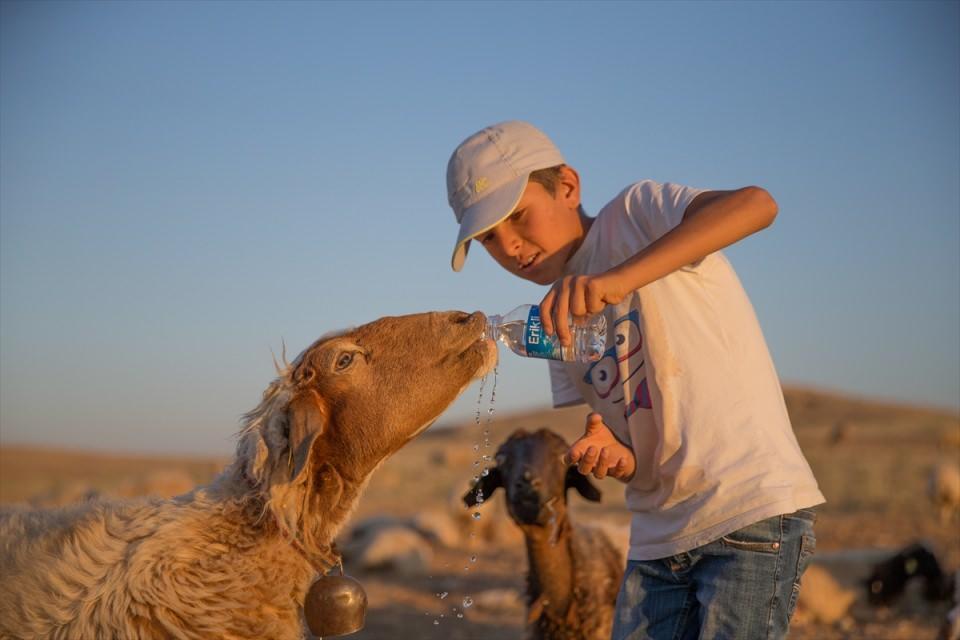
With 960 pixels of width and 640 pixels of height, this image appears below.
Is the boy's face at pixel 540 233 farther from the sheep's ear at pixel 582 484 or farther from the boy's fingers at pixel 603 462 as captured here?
the sheep's ear at pixel 582 484

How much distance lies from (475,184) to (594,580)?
144 inches

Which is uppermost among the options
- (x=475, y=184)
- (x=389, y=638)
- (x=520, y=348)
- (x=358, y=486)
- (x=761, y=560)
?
(x=475, y=184)

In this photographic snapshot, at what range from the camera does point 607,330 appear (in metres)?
3.90

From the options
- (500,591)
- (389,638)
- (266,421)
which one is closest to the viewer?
(266,421)

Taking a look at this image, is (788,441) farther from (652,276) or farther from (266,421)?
(266,421)

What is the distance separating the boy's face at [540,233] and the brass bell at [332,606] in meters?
1.51

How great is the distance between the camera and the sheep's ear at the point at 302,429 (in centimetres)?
322

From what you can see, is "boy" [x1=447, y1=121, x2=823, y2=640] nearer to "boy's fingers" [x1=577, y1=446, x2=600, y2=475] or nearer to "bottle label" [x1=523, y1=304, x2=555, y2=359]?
"boy's fingers" [x1=577, y1=446, x2=600, y2=475]

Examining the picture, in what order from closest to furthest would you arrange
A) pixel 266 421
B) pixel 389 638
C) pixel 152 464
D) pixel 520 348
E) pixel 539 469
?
pixel 266 421
pixel 520 348
pixel 539 469
pixel 389 638
pixel 152 464

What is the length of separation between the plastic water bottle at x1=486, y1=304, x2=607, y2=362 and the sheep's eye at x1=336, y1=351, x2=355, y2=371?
0.58 m

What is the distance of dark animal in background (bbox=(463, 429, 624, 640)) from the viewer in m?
6.20

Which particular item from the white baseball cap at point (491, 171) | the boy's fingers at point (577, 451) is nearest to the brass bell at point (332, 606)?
the boy's fingers at point (577, 451)

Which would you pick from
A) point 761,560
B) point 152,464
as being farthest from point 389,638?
point 152,464

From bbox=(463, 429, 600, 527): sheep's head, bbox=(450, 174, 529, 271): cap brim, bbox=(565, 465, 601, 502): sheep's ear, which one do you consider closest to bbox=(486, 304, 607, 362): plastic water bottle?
bbox=(450, 174, 529, 271): cap brim
